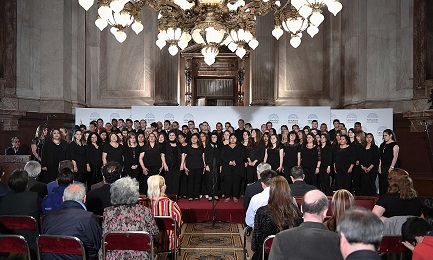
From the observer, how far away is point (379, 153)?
924cm

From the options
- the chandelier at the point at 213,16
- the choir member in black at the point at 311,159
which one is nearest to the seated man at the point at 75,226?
the chandelier at the point at 213,16

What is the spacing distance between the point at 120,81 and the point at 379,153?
8.80 metres

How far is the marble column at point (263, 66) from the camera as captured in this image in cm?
1434

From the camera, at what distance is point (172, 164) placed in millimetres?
9258

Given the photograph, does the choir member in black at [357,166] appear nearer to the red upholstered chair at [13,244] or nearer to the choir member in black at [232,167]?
the choir member in black at [232,167]

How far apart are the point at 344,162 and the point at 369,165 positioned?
53cm

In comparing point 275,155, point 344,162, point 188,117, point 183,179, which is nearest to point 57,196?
point 183,179

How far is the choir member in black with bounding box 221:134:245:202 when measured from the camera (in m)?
9.13

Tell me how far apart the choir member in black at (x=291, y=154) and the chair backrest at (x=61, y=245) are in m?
6.35

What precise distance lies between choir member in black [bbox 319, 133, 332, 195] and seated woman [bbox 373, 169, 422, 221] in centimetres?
476

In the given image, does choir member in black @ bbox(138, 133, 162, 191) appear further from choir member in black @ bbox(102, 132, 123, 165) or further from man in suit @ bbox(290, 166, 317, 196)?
man in suit @ bbox(290, 166, 317, 196)

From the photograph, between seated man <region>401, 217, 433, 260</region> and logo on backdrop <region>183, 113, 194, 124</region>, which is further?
logo on backdrop <region>183, 113, 194, 124</region>

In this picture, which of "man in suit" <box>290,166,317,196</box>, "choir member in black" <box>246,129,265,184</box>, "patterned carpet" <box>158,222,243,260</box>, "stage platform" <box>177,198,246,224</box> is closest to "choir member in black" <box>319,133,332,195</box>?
"choir member in black" <box>246,129,265,184</box>

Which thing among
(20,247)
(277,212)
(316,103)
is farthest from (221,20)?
(316,103)
